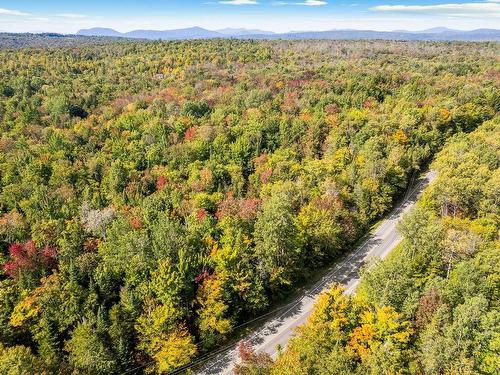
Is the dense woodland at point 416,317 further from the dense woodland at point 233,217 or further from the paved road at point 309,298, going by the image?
the paved road at point 309,298

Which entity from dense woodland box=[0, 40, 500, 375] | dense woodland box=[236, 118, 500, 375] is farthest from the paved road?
dense woodland box=[236, 118, 500, 375]

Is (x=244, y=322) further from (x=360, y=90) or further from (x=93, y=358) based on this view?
(x=360, y=90)

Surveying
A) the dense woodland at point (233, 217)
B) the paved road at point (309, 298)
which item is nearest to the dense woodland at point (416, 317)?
the dense woodland at point (233, 217)

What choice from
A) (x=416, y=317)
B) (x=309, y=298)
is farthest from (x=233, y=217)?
(x=416, y=317)

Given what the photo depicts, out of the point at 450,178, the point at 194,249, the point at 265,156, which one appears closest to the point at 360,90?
the point at 265,156

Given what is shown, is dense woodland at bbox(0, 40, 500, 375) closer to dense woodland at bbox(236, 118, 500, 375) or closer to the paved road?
dense woodland at bbox(236, 118, 500, 375)
